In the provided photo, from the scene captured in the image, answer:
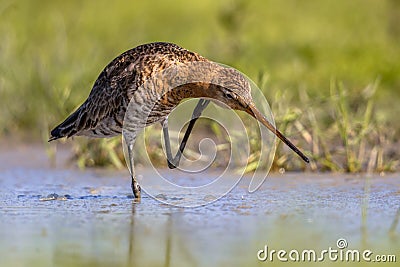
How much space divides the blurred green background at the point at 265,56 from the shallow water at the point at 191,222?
25.9 inches

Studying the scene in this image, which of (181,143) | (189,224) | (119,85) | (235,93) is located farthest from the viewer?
(181,143)

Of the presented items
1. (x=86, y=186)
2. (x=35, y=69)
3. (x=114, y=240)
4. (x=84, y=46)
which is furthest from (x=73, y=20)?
(x=114, y=240)

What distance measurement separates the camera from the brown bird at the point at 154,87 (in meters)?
6.59

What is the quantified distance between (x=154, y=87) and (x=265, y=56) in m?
5.17

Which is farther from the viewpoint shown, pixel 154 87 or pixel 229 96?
pixel 154 87

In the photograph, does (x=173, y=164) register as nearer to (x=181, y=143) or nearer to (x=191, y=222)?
(x=181, y=143)

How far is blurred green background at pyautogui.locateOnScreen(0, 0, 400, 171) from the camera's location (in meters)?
8.09

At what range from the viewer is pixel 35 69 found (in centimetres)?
955

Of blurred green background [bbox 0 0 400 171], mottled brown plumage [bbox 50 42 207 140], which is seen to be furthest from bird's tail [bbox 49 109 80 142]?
blurred green background [bbox 0 0 400 171]

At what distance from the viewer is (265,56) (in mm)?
11820

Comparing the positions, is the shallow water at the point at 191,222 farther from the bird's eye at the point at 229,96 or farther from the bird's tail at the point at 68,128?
the bird's eye at the point at 229,96

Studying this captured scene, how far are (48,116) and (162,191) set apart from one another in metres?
2.52

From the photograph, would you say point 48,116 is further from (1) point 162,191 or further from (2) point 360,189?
(2) point 360,189

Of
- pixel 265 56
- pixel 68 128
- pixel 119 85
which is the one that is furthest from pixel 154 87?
pixel 265 56
